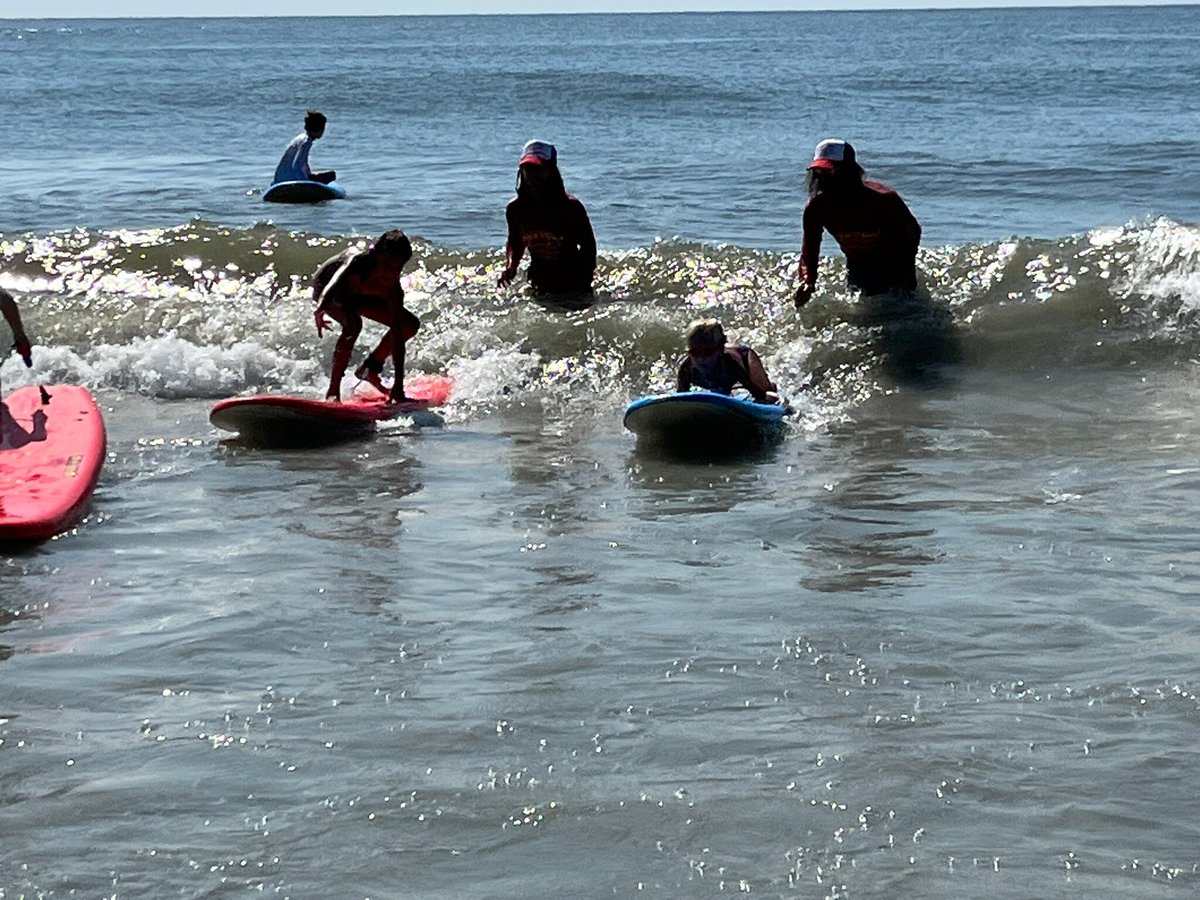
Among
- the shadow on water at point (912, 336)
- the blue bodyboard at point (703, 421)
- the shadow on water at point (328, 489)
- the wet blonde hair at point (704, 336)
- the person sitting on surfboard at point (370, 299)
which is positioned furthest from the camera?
the shadow on water at point (912, 336)

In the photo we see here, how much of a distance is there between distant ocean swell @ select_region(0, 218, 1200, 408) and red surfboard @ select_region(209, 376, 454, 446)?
1103mm

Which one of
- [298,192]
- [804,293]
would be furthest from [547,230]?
[298,192]

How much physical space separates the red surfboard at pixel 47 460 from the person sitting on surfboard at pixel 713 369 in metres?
2.96

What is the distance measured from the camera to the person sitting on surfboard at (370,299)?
9.57 metres

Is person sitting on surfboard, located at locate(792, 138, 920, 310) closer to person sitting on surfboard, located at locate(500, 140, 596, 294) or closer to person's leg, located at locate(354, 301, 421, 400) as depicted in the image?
person sitting on surfboard, located at locate(500, 140, 596, 294)

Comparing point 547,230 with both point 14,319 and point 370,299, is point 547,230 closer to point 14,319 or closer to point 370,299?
point 370,299

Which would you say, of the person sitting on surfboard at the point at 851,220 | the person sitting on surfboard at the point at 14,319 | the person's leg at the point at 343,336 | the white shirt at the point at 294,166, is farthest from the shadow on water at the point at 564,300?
the white shirt at the point at 294,166

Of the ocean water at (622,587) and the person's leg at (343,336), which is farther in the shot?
the person's leg at (343,336)

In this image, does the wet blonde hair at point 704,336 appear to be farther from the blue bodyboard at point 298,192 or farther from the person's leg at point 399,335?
the blue bodyboard at point 298,192

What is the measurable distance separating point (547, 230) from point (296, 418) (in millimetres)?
3220

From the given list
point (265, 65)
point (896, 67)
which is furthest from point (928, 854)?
point (265, 65)

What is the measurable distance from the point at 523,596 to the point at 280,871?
2230mm

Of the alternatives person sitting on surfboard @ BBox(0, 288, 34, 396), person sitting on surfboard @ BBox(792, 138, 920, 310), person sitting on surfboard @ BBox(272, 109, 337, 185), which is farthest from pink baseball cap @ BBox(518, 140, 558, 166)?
person sitting on surfboard @ BBox(272, 109, 337, 185)

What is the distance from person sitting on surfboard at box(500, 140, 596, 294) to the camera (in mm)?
11383
